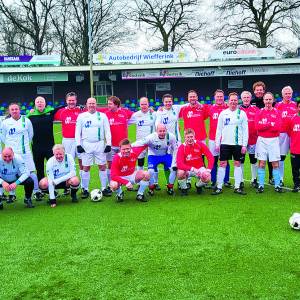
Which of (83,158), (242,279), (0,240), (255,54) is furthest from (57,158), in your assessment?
(255,54)

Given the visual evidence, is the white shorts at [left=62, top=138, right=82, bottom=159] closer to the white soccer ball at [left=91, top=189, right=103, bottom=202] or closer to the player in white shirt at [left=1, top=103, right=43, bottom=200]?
the player in white shirt at [left=1, top=103, right=43, bottom=200]

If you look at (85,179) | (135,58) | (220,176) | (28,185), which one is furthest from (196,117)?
(135,58)

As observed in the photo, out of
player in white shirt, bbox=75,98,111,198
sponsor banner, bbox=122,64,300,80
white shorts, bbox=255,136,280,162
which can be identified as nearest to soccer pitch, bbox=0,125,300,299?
white shorts, bbox=255,136,280,162

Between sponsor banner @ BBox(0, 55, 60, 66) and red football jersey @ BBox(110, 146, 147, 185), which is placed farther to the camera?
sponsor banner @ BBox(0, 55, 60, 66)

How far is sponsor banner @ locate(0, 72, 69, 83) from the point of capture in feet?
89.4

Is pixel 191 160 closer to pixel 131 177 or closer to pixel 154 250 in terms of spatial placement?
pixel 131 177

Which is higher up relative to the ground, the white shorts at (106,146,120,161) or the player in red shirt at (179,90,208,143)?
the player in red shirt at (179,90,208,143)

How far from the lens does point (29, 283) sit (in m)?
3.77

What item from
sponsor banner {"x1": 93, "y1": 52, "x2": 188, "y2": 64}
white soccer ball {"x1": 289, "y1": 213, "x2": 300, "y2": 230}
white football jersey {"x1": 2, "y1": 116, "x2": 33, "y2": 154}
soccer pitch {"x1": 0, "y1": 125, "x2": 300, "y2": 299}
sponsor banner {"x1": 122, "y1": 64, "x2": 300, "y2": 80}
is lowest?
soccer pitch {"x1": 0, "y1": 125, "x2": 300, "y2": 299}

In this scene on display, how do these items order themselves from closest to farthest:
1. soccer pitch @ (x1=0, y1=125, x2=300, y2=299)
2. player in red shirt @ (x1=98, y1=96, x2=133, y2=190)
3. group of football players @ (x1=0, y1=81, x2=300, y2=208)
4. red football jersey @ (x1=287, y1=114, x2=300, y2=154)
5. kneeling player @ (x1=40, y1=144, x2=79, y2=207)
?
soccer pitch @ (x1=0, y1=125, x2=300, y2=299)
kneeling player @ (x1=40, y1=144, x2=79, y2=207)
group of football players @ (x1=0, y1=81, x2=300, y2=208)
red football jersey @ (x1=287, y1=114, x2=300, y2=154)
player in red shirt @ (x1=98, y1=96, x2=133, y2=190)

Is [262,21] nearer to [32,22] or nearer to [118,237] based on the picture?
[32,22]

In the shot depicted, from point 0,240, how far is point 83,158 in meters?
2.57

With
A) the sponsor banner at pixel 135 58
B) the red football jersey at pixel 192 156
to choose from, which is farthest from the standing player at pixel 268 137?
the sponsor banner at pixel 135 58

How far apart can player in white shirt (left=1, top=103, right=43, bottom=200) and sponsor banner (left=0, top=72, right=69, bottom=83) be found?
21.2 metres
